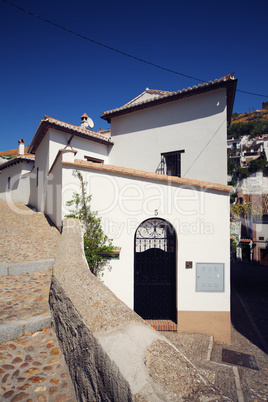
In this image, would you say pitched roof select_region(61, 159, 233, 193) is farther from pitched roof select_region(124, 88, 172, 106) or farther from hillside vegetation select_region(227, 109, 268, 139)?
hillside vegetation select_region(227, 109, 268, 139)

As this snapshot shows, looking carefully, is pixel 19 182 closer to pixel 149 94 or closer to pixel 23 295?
pixel 149 94

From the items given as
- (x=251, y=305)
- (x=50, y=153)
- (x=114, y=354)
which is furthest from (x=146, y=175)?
(x=251, y=305)

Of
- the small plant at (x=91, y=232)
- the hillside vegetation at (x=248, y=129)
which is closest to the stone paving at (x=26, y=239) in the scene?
the small plant at (x=91, y=232)

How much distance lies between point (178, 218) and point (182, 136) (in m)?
5.28

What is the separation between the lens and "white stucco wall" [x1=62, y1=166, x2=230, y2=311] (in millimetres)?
5766

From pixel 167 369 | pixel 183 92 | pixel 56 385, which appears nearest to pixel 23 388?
pixel 56 385

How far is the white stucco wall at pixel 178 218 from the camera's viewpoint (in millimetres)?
5766

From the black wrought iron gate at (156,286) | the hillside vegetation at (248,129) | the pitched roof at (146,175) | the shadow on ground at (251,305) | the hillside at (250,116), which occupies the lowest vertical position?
the shadow on ground at (251,305)

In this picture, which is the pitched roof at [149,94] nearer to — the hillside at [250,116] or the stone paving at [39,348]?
the stone paving at [39,348]

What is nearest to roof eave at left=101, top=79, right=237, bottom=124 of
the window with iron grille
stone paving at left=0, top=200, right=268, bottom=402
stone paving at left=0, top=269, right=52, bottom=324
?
the window with iron grille

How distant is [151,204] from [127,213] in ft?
2.18

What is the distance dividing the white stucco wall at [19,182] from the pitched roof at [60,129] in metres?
2.99

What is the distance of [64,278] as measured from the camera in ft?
8.31

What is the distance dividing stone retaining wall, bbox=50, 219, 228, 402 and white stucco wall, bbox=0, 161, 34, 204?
1248 centimetres
